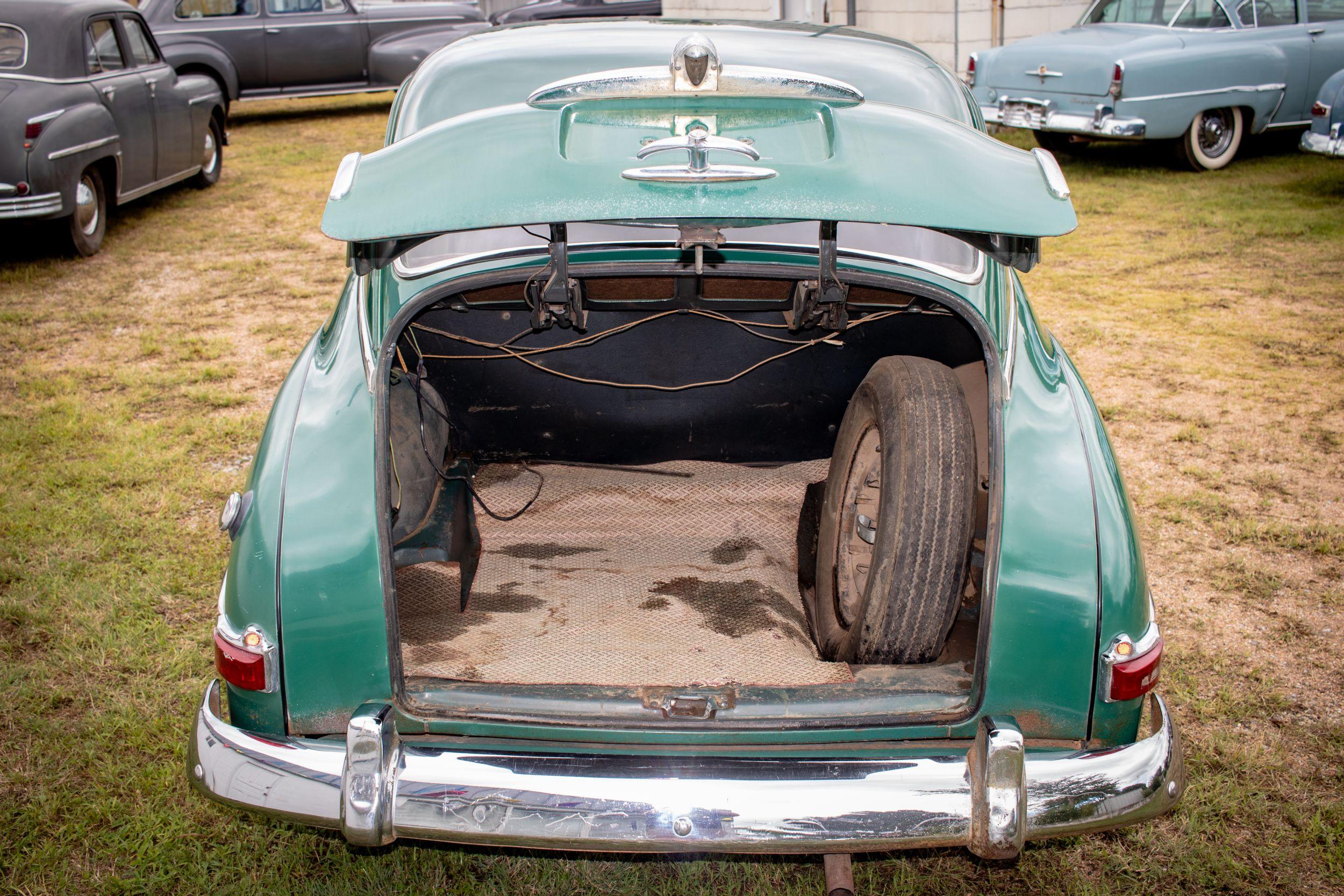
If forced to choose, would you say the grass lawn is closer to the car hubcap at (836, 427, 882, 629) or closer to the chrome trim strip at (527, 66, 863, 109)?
the car hubcap at (836, 427, 882, 629)

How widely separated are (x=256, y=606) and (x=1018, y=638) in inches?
57.5

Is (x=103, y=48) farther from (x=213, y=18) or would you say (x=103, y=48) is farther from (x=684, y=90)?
(x=684, y=90)

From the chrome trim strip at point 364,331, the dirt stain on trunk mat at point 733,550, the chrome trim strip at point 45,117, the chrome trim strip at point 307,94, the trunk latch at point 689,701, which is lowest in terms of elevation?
the dirt stain on trunk mat at point 733,550

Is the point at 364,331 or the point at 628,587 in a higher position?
the point at 364,331

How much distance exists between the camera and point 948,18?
471 inches

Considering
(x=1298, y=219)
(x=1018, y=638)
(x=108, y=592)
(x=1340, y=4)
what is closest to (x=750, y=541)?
(x=1018, y=638)

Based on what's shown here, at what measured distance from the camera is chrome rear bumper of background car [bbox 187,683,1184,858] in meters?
1.87

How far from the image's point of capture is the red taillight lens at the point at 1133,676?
2039 mm

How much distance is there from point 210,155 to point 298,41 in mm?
3493

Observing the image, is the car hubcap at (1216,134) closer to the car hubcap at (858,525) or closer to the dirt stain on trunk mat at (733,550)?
the dirt stain on trunk mat at (733,550)

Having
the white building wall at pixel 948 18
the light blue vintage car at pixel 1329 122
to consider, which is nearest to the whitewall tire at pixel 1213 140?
the light blue vintage car at pixel 1329 122

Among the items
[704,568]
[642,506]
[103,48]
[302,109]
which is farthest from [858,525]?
[302,109]

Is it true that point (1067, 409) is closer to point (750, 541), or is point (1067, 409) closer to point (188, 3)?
point (750, 541)

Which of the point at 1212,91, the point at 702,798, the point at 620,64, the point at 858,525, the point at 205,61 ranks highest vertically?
the point at 205,61
